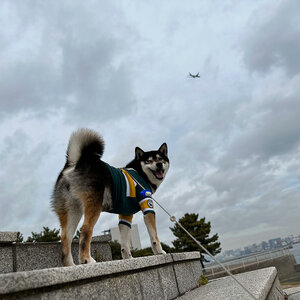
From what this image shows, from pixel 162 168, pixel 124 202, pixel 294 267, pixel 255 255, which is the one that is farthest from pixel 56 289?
pixel 294 267

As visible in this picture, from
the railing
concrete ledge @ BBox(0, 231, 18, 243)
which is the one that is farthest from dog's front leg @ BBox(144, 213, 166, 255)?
the railing

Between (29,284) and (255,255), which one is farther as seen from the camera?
(255,255)

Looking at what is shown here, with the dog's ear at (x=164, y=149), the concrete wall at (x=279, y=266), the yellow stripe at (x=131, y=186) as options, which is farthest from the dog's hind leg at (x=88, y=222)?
the concrete wall at (x=279, y=266)

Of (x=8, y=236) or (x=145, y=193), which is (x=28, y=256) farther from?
(x=145, y=193)

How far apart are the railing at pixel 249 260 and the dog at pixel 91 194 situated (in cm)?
1733

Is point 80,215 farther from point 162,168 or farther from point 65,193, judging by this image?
point 162,168

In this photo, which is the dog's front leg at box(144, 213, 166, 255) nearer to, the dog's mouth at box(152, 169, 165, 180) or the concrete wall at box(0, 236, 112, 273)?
the dog's mouth at box(152, 169, 165, 180)

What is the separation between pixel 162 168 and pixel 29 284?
11.5 feet

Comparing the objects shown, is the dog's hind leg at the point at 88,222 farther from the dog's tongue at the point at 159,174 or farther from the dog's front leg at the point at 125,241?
the dog's tongue at the point at 159,174

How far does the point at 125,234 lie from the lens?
487cm

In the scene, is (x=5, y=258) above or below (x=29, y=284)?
above

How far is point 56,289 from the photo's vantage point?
84.1 inches

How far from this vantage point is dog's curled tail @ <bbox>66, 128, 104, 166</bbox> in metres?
4.30

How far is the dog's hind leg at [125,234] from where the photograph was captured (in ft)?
15.7
